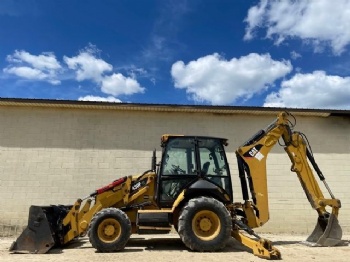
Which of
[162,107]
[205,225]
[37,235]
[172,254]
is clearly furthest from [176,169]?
[162,107]

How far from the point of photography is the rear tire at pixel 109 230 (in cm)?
698

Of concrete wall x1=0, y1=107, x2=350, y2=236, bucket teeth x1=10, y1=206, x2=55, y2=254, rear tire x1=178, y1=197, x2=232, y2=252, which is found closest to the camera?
rear tire x1=178, y1=197, x2=232, y2=252

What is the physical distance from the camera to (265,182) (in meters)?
8.10

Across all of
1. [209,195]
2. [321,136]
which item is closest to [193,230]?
[209,195]

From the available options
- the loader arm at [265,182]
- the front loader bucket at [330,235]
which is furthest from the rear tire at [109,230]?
the front loader bucket at [330,235]

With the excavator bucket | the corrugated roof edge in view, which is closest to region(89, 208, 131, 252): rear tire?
the excavator bucket

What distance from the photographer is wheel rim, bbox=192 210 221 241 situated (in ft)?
23.0

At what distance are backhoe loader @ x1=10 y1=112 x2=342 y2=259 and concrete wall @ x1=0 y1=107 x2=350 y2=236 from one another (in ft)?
10.3

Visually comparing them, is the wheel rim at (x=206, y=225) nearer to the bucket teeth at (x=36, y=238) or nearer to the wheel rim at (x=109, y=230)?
the wheel rim at (x=109, y=230)

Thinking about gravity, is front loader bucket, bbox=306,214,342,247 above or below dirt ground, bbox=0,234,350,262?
above

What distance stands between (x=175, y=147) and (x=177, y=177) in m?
0.72

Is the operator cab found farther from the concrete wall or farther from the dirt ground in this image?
the concrete wall

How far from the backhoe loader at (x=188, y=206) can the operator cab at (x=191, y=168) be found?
0.02m

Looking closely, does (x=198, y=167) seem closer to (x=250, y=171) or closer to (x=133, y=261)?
(x=250, y=171)
